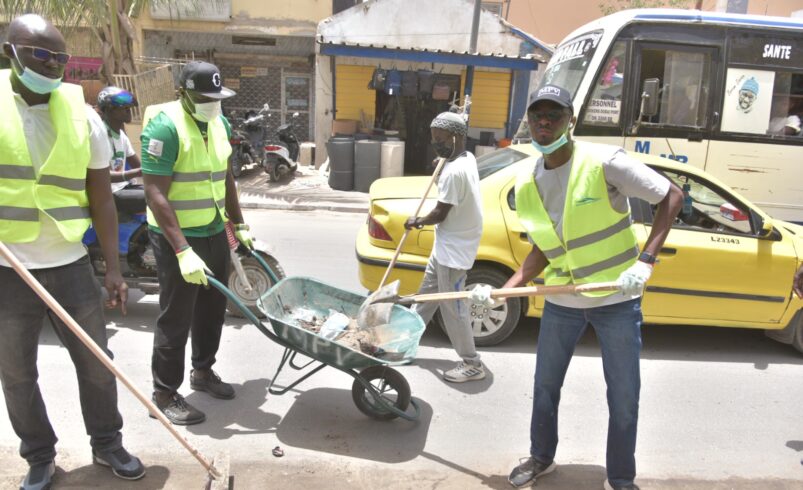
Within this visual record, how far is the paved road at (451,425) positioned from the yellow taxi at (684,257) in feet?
1.24

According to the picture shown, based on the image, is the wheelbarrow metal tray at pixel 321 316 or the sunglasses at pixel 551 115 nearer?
the sunglasses at pixel 551 115

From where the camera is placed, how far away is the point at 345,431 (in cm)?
382

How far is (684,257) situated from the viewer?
4.98 m

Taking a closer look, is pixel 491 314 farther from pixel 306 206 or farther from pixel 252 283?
pixel 306 206

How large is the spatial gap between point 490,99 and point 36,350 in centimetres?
1434

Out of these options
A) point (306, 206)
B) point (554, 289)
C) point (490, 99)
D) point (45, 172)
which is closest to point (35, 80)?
point (45, 172)

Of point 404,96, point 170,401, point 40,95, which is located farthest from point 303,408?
point 404,96

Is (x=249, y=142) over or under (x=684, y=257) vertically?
over

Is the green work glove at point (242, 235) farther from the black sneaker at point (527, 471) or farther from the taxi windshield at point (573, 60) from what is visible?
the taxi windshield at point (573, 60)

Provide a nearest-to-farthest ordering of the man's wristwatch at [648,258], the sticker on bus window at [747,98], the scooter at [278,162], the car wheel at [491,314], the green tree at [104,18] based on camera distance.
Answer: the man's wristwatch at [648,258], the car wheel at [491,314], the sticker on bus window at [747,98], the green tree at [104,18], the scooter at [278,162]

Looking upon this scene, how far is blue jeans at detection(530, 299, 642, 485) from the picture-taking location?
117 inches

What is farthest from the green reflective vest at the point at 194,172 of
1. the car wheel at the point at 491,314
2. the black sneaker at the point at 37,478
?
the car wheel at the point at 491,314

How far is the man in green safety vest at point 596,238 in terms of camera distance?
2877 millimetres

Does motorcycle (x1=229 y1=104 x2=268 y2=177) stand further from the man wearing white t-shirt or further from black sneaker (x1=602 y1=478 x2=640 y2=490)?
black sneaker (x1=602 y1=478 x2=640 y2=490)
